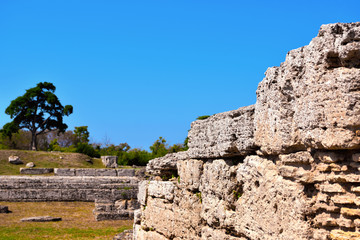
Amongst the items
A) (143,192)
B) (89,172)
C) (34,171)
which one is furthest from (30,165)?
(143,192)

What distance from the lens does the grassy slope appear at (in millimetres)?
23347

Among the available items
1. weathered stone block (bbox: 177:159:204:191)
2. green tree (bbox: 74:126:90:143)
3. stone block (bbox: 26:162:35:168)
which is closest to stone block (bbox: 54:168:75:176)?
stone block (bbox: 26:162:35:168)

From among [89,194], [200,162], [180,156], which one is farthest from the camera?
[89,194]

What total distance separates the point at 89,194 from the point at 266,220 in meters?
14.3

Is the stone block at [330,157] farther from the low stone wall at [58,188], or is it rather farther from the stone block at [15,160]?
the stone block at [15,160]

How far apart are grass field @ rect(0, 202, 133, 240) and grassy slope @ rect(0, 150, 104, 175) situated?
726 centimetres

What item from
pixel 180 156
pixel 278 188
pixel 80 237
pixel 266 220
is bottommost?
pixel 80 237

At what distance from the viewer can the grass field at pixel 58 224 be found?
35.9 feet

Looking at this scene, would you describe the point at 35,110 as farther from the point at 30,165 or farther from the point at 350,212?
the point at 350,212

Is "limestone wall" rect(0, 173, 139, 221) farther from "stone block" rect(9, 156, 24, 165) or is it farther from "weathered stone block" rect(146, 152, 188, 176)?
"weathered stone block" rect(146, 152, 188, 176)

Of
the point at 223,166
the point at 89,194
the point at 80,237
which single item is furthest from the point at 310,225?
the point at 89,194

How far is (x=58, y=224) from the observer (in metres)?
12.6

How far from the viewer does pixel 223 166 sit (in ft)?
16.2

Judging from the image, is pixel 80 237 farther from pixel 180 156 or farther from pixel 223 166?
pixel 223 166
